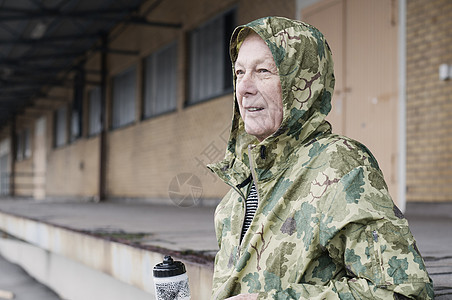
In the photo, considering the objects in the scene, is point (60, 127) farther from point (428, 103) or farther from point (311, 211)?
point (311, 211)

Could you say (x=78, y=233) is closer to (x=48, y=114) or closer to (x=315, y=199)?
(x=315, y=199)

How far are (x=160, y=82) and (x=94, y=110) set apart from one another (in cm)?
476

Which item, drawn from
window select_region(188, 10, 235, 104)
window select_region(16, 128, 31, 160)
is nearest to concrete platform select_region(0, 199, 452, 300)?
window select_region(188, 10, 235, 104)

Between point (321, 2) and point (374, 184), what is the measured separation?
5.31 m

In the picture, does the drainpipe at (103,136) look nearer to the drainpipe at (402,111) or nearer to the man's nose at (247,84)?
the drainpipe at (402,111)

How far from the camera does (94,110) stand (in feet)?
46.2

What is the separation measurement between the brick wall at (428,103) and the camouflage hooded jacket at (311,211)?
3.76m

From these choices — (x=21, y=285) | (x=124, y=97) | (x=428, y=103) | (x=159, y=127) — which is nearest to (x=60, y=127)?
(x=124, y=97)

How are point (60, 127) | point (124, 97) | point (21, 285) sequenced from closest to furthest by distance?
point (21, 285) < point (124, 97) < point (60, 127)

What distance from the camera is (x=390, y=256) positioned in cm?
86

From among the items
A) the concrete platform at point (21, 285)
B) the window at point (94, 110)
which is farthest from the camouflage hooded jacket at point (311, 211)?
the window at point (94, 110)

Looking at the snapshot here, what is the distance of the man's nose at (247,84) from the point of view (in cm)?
113

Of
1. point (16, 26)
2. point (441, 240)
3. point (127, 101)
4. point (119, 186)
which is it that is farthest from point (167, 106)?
point (441, 240)

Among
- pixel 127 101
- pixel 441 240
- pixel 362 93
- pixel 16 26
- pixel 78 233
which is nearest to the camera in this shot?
pixel 441 240
